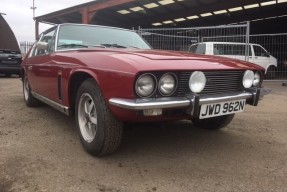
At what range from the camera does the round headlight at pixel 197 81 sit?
296 cm

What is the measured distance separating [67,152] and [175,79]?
1411 mm

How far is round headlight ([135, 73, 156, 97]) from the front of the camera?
9.04ft

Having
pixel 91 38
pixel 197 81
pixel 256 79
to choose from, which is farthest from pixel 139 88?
pixel 91 38

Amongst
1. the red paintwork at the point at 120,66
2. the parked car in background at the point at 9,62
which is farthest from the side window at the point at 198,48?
the red paintwork at the point at 120,66

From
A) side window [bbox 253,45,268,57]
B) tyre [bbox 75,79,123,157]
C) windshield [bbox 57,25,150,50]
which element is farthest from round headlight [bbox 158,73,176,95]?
side window [bbox 253,45,268,57]

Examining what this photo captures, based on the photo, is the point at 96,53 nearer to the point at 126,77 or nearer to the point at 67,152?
the point at 126,77

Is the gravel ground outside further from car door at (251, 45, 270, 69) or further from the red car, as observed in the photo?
car door at (251, 45, 270, 69)

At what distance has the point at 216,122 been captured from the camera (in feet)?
14.1

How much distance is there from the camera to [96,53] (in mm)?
3324

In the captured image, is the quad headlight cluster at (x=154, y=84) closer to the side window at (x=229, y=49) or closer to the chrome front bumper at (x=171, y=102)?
the chrome front bumper at (x=171, y=102)

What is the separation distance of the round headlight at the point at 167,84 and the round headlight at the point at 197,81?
0.18 meters

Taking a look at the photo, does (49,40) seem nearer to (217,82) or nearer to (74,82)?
(74,82)

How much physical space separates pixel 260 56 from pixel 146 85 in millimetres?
11776

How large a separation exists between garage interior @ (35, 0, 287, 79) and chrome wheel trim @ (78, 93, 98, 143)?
11.2 m
